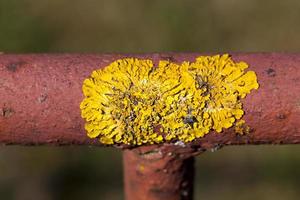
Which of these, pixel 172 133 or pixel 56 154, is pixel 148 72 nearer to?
pixel 172 133

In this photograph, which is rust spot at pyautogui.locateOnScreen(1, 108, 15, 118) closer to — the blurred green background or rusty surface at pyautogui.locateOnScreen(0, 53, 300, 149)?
rusty surface at pyautogui.locateOnScreen(0, 53, 300, 149)

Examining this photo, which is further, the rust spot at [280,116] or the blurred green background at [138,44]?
the blurred green background at [138,44]

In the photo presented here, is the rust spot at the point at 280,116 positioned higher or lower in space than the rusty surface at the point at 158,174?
higher

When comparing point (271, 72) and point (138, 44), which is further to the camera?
point (138, 44)

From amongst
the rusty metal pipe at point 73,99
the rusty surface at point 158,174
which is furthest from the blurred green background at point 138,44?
the rusty metal pipe at point 73,99

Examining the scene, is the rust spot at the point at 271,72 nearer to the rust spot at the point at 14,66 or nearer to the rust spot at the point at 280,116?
the rust spot at the point at 280,116

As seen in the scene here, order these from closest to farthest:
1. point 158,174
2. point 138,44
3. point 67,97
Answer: point 67,97, point 158,174, point 138,44

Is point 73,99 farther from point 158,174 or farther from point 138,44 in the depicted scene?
point 138,44

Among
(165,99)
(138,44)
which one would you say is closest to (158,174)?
(165,99)
